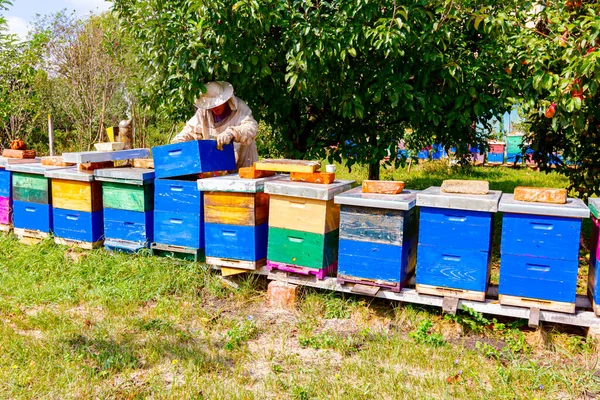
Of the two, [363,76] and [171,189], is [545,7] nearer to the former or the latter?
[363,76]

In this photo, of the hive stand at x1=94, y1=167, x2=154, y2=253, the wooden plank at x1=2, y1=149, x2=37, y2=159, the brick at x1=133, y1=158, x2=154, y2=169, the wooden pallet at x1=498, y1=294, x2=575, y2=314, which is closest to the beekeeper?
the brick at x1=133, y1=158, x2=154, y2=169

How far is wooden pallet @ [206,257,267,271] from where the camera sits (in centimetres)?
418

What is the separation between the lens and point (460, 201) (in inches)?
137

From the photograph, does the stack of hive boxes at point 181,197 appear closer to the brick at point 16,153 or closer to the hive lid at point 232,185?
the hive lid at point 232,185

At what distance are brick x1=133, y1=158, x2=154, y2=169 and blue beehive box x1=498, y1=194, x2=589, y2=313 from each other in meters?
3.21

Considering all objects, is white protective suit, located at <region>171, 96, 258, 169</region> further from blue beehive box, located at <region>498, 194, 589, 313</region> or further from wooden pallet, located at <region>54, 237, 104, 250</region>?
blue beehive box, located at <region>498, 194, 589, 313</region>

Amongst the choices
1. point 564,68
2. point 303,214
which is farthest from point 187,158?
point 564,68

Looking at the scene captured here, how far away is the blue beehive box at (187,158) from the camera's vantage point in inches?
175

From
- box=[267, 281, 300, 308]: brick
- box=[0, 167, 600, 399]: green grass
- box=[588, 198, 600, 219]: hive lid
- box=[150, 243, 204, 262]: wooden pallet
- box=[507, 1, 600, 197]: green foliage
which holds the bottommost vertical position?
box=[0, 167, 600, 399]: green grass

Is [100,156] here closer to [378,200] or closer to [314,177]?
[314,177]

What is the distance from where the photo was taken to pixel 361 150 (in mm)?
5531

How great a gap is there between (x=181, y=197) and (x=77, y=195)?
4.06 feet

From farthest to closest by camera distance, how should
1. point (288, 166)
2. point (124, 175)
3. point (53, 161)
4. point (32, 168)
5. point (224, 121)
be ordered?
point (53, 161) < point (32, 168) < point (224, 121) < point (124, 175) < point (288, 166)

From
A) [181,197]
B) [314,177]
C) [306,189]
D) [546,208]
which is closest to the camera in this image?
[546,208]
